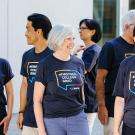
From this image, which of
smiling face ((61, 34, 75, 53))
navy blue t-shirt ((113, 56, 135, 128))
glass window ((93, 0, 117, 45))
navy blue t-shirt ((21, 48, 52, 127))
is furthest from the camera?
glass window ((93, 0, 117, 45))

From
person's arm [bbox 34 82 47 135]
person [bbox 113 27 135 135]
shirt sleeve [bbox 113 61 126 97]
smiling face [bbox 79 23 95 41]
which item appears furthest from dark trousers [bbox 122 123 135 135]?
smiling face [bbox 79 23 95 41]

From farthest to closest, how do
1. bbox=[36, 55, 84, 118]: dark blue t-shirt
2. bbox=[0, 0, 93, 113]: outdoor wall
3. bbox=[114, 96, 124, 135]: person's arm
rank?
bbox=[0, 0, 93, 113]: outdoor wall < bbox=[36, 55, 84, 118]: dark blue t-shirt < bbox=[114, 96, 124, 135]: person's arm

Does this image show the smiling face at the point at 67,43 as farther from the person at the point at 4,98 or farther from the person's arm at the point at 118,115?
the person at the point at 4,98

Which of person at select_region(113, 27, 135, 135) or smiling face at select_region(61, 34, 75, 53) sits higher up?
smiling face at select_region(61, 34, 75, 53)

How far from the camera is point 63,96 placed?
4570 millimetres

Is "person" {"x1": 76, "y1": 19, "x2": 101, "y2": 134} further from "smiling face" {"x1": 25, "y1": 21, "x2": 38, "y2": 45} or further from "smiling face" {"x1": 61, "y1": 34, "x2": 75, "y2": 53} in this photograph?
"smiling face" {"x1": 61, "y1": 34, "x2": 75, "y2": 53}

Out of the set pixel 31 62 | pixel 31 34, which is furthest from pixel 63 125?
pixel 31 34

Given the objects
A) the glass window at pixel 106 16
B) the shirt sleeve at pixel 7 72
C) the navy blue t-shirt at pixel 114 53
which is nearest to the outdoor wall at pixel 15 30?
the glass window at pixel 106 16

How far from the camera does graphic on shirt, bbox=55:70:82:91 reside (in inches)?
181

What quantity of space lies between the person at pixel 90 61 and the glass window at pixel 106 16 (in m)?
5.37

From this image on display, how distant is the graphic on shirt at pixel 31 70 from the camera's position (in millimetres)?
5133

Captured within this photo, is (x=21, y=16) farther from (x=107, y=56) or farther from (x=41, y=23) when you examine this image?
(x=107, y=56)

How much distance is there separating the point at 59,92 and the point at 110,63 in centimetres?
Result: 92

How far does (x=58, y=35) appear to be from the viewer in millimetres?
4648
